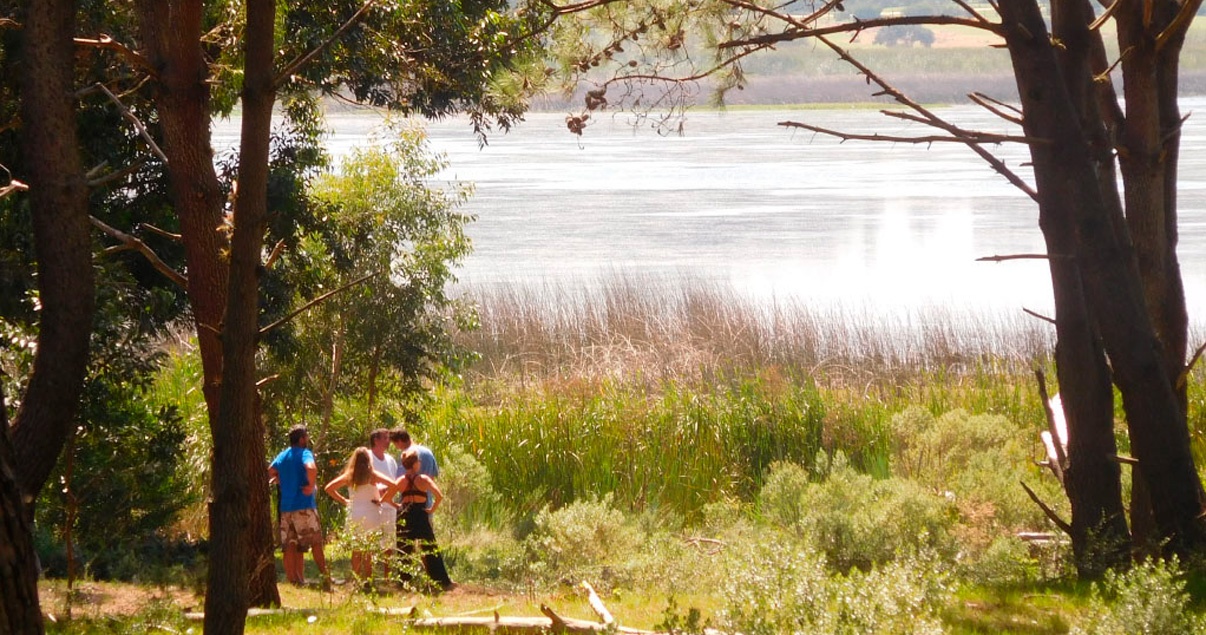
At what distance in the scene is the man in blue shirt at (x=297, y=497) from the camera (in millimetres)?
10180

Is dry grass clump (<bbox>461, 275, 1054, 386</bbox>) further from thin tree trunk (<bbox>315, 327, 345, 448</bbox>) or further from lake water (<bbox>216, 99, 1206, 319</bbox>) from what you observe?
thin tree trunk (<bbox>315, 327, 345, 448</bbox>)

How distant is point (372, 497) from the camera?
10.1 meters

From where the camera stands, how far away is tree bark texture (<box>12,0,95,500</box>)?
516cm

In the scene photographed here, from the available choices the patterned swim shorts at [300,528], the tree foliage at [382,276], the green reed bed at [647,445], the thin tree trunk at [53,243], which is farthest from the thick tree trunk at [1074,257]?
the tree foliage at [382,276]

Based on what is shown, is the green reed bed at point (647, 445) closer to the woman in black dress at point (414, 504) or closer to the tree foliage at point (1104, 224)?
the woman in black dress at point (414, 504)

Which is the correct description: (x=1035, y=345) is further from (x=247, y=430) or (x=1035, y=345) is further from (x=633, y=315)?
(x=247, y=430)

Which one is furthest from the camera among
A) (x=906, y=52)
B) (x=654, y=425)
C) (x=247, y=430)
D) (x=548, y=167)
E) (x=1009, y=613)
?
(x=906, y=52)

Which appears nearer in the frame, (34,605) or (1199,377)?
(34,605)

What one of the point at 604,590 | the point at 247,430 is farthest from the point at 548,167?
the point at 247,430

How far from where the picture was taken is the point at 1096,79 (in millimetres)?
7160

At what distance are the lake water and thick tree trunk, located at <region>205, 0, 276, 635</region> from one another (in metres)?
6.20

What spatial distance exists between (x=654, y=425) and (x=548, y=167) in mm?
44109

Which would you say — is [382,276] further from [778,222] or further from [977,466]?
[778,222]

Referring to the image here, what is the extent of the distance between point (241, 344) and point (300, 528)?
6517 millimetres
